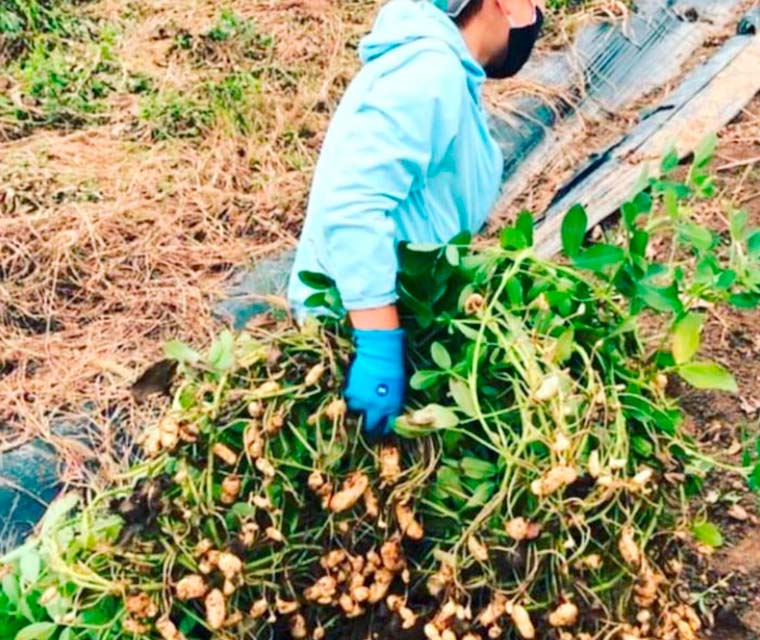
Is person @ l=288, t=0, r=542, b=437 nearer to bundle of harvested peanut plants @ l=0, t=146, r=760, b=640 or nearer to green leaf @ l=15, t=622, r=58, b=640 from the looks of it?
bundle of harvested peanut plants @ l=0, t=146, r=760, b=640

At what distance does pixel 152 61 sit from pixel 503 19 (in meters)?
2.69

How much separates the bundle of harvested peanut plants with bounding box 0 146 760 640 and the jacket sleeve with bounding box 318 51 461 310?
0.19 ft

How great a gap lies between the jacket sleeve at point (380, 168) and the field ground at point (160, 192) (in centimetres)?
100

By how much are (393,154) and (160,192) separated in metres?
2.21

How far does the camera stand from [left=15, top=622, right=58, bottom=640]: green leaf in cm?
182

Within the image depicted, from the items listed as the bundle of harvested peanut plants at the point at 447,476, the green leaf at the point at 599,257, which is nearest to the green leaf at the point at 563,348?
the bundle of harvested peanut plants at the point at 447,476

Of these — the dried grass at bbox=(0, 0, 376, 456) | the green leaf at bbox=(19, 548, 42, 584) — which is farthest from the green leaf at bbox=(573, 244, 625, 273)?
the dried grass at bbox=(0, 0, 376, 456)

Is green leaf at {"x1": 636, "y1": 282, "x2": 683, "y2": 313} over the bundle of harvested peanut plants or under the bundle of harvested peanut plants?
over

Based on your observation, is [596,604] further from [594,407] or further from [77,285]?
[77,285]

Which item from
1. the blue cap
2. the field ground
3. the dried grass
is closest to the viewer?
the blue cap

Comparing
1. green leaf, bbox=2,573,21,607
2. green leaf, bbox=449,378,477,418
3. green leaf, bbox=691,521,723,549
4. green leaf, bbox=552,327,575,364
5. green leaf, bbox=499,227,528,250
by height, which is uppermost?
green leaf, bbox=499,227,528,250

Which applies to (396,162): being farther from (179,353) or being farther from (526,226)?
(179,353)

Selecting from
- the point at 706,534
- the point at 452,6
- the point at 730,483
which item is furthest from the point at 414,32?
the point at 730,483

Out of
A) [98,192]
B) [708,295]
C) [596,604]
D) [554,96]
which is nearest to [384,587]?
[596,604]
